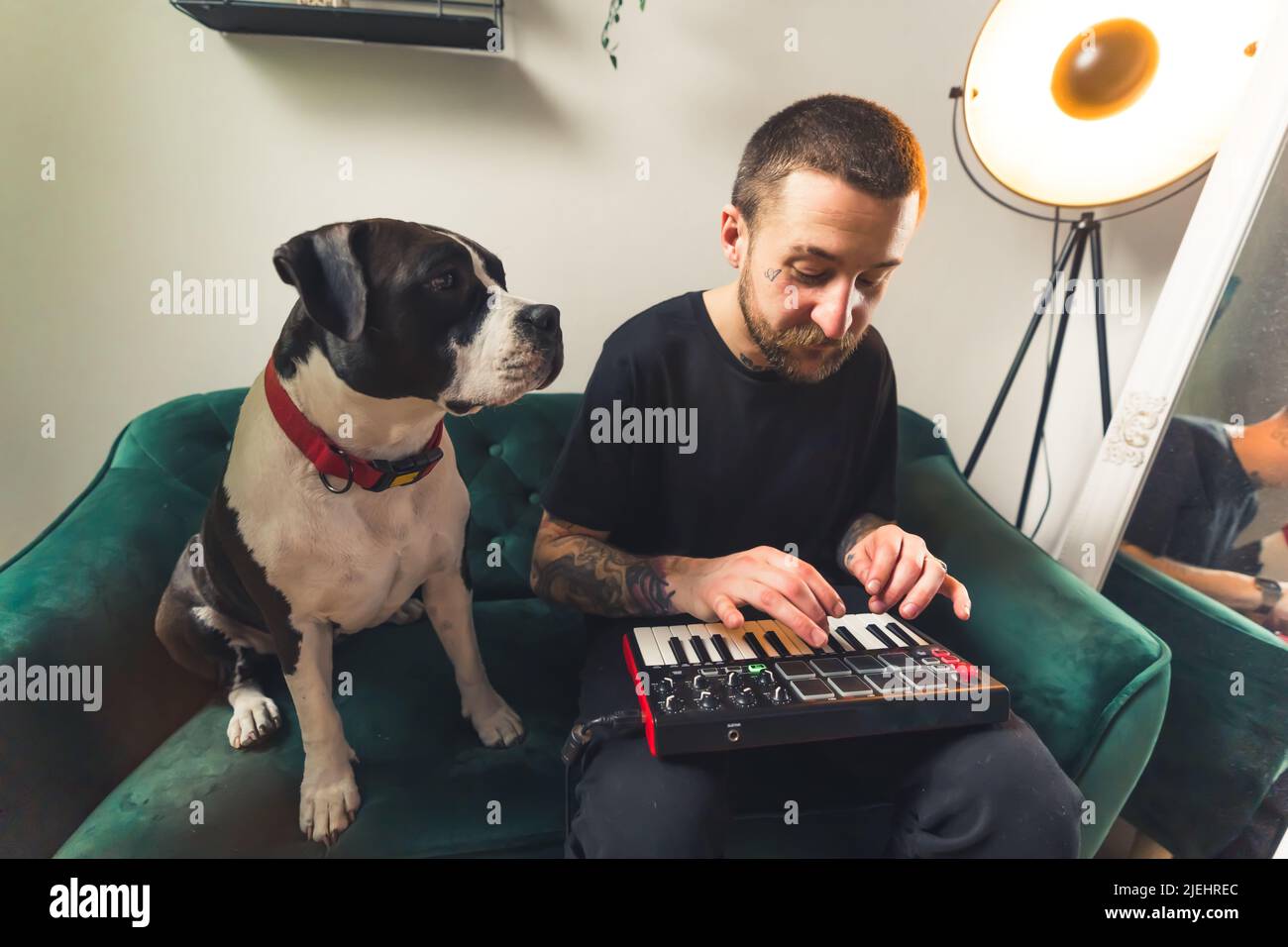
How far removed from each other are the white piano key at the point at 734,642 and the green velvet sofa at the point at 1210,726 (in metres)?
0.87

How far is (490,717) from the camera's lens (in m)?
0.90

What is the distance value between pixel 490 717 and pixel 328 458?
0.46 metres

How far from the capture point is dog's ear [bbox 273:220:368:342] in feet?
2.09

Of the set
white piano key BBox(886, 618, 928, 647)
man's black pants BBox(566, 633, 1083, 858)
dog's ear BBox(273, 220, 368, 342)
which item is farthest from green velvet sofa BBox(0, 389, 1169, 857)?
dog's ear BBox(273, 220, 368, 342)

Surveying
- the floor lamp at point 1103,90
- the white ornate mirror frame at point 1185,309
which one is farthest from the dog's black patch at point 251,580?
the white ornate mirror frame at point 1185,309

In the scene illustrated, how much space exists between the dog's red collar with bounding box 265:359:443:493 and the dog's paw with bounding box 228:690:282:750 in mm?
395

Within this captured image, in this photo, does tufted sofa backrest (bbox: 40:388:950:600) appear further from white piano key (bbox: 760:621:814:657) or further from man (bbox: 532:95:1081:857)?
white piano key (bbox: 760:621:814:657)

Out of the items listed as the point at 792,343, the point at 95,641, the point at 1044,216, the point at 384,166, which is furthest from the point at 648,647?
the point at 1044,216

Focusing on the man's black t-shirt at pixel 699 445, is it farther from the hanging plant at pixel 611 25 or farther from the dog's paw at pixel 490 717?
the hanging plant at pixel 611 25

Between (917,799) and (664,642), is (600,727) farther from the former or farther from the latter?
(917,799)
